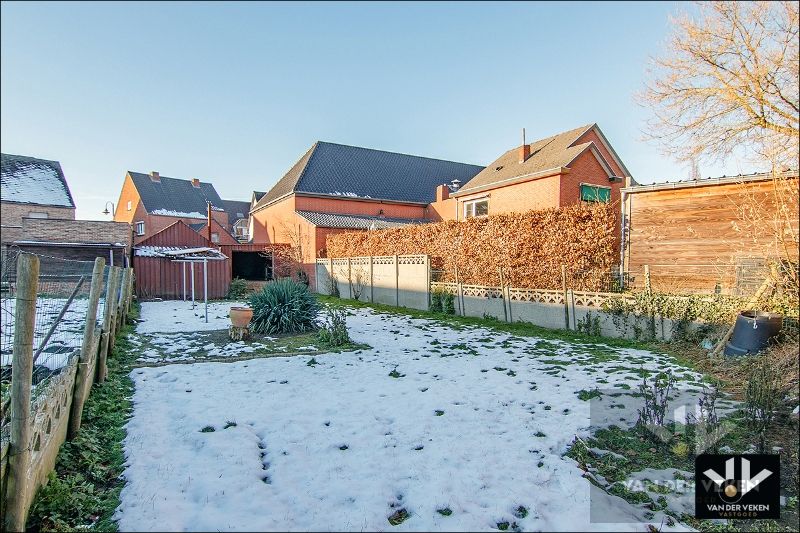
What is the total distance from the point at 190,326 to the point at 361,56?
8.38 metres

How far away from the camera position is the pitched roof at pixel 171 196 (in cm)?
3622

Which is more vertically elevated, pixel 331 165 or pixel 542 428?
pixel 331 165

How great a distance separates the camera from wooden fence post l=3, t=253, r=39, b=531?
2271 millimetres

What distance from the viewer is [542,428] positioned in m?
4.05

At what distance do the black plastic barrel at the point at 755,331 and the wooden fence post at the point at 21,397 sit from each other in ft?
27.7

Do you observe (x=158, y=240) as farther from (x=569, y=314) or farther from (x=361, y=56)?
(x=569, y=314)

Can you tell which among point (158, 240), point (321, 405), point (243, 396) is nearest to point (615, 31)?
point (321, 405)

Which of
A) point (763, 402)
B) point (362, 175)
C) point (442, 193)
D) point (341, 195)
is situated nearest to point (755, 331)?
point (763, 402)

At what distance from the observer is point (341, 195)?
27.9 m

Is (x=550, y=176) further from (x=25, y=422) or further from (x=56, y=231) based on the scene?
(x=56, y=231)

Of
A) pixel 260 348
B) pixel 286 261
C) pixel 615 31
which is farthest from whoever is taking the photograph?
pixel 286 261

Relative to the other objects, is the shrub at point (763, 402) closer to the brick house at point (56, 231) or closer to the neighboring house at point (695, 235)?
the neighboring house at point (695, 235)

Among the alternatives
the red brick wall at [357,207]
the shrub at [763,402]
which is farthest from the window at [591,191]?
the shrub at [763,402]

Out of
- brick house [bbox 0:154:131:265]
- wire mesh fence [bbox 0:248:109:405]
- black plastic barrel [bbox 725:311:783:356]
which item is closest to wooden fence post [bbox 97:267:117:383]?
wire mesh fence [bbox 0:248:109:405]
